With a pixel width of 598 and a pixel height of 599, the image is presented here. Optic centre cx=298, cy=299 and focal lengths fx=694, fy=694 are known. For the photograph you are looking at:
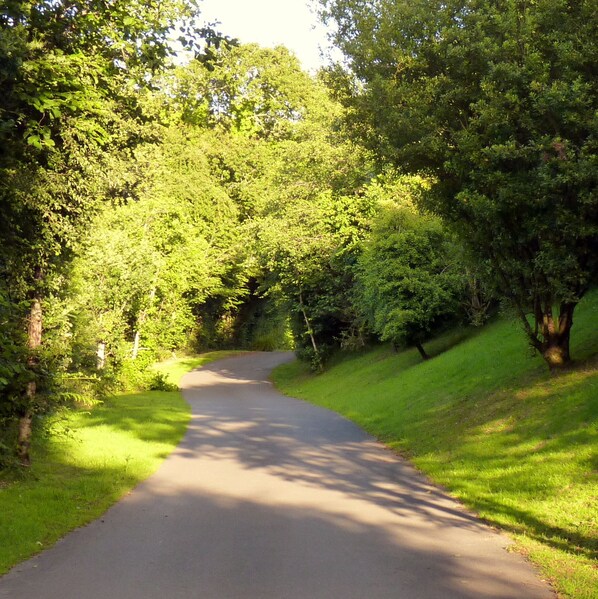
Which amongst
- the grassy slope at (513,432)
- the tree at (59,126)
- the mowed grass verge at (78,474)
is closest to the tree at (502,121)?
the grassy slope at (513,432)

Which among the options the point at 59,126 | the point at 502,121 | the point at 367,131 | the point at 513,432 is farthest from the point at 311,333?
the point at 59,126

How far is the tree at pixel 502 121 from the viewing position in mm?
11453

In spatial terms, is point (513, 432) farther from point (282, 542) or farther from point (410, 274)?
point (410, 274)

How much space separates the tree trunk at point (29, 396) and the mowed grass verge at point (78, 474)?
333 mm

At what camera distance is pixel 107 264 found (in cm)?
2839

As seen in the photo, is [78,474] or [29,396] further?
[78,474]

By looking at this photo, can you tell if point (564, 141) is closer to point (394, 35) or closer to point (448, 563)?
Result: point (394, 35)

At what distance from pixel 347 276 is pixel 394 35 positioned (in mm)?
22563

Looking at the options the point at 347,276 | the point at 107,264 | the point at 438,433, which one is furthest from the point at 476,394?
the point at 347,276

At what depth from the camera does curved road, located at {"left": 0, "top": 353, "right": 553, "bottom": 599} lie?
5.88 metres

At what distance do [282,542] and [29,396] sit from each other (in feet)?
18.4

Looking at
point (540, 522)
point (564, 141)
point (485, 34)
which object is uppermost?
point (485, 34)

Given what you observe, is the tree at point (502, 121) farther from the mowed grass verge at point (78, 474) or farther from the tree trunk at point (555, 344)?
the mowed grass verge at point (78, 474)

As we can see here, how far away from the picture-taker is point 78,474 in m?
11.5
